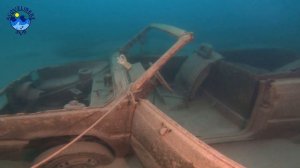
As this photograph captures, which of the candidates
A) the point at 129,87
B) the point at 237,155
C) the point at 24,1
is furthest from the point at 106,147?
the point at 24,1

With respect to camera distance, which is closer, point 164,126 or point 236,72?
point 164,126

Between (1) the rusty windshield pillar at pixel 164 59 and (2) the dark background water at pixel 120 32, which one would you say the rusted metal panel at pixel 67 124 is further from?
(2) the dark background water at pixel 120 32

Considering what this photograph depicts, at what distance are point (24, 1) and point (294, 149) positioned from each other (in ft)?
387

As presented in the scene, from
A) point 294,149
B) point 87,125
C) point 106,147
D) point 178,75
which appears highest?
point 178,75

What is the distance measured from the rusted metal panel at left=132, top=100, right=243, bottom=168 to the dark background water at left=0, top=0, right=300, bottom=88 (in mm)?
11545

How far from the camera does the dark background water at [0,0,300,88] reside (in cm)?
1903

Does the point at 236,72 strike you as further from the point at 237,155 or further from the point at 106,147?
the point at 106,147

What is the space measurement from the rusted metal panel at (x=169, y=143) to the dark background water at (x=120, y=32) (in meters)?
11.5

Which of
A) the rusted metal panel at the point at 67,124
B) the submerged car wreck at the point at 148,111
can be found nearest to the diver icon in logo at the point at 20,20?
the submerged car wreck at the point at 148,111

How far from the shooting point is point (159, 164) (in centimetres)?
268

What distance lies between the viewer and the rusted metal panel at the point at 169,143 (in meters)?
2.06

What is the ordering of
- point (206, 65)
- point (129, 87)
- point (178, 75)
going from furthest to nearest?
A: 1. point (178, 75)
2. point (206, 65)
3. point (129, 87)

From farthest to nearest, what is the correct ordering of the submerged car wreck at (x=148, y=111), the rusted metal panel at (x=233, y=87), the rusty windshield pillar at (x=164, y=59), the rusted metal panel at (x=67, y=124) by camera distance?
the rusted metal panel at (x=233, y=87) < the rusty windshield pillar at (x=164, y=59) < the rusted metal panel at (x=67, y=124) < the submerged car wreck at (x=148, y=111)

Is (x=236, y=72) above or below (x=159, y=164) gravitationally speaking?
above
